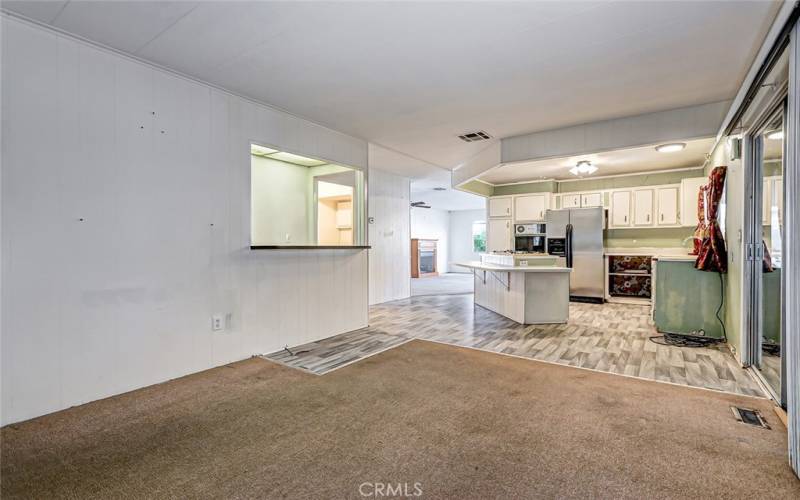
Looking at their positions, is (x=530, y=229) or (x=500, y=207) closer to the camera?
(x=530, y=229)

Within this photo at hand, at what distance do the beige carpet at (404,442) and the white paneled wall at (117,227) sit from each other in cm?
32

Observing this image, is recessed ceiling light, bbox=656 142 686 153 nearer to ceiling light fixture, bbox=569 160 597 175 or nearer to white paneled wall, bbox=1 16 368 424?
ceiling light fixture, bbox=569 160 597 175

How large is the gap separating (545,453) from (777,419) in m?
1.62

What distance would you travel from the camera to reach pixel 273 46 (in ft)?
8.69

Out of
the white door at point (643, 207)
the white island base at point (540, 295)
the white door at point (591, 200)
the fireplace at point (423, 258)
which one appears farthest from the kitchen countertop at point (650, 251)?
the fireplace at point (423, 258)

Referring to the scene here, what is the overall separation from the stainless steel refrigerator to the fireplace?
5.28 meters

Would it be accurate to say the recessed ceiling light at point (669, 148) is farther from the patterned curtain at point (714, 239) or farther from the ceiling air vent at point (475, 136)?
the ceiling air vent at point (475, 136)

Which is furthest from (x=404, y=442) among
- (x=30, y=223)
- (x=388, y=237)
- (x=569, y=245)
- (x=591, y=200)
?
(x=591, y=200)

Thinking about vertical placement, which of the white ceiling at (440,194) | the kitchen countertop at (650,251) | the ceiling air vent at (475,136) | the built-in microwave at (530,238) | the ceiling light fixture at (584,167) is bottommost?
the kitchen countertop at (650,251)

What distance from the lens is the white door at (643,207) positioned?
22.6 ft

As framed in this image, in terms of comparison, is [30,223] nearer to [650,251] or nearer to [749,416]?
[749,416]

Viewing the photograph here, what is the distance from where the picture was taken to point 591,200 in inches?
292

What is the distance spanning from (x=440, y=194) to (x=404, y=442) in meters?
8.94

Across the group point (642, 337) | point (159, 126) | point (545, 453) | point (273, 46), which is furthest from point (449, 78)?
point (642, 337)
